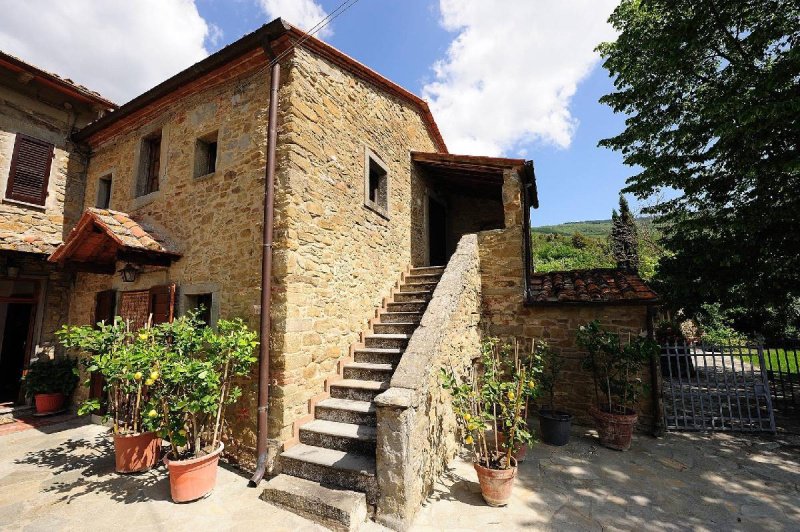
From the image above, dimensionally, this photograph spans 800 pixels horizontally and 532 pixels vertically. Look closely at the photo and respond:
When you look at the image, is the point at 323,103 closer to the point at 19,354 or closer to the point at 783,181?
the point at 783,181

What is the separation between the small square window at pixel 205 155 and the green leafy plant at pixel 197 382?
2756mm

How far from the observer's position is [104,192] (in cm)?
749

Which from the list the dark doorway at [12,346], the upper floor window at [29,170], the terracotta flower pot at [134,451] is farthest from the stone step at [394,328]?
the dark doorway at [12,346]

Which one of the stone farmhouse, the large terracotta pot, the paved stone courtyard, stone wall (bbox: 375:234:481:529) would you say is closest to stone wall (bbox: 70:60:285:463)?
the stone farmhouse

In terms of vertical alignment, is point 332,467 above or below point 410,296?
below

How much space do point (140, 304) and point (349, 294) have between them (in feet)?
12.3

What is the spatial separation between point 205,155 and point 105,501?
5.08 meters

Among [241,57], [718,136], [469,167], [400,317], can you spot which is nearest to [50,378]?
[400,317]

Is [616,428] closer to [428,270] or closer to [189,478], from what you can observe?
[428,270]

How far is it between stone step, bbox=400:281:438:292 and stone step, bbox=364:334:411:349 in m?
1.55

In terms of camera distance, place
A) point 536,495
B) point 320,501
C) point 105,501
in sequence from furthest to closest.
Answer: point 536,495, point 105,501, point 320,501

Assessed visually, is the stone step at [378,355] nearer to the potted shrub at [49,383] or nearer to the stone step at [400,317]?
the stone step at [400,317]

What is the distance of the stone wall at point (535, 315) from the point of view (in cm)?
581

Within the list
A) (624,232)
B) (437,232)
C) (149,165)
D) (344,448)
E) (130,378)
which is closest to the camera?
(344,448)
